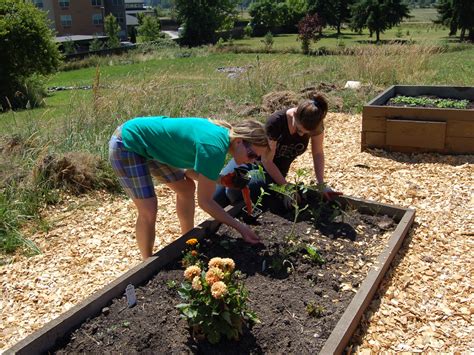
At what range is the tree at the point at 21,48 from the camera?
18203 millimetres

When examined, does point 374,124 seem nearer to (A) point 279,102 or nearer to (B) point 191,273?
(A) point 279,102

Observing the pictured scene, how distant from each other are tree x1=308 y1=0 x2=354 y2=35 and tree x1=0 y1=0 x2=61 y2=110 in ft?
118

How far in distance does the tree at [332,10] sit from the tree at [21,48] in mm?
36072

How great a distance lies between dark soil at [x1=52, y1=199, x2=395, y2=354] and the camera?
2.30m

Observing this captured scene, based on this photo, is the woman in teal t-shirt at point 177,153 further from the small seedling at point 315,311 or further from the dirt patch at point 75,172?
the dirt patch at point 75,172

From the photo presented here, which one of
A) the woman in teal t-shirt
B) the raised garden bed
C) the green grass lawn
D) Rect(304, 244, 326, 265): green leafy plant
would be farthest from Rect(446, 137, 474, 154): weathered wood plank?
the green grass lawn

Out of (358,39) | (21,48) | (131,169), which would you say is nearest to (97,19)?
(358,39)

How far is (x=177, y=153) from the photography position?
2857 mm

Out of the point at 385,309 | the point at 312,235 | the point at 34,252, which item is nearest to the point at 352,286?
the point at 385,309

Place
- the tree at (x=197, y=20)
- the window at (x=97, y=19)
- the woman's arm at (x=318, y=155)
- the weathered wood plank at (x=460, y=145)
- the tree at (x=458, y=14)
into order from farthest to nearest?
the window at (x=97, y=19) < the tree at (x=197, y=20) < the tree at (x=458, y=14) < the weathered wood plank at (x=460, y=145) < the woman's arm at (x=318, y=155)

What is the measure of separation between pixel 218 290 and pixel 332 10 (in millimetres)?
A: 52816

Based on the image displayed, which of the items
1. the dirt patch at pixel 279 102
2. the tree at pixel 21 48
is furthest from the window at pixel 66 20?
the dirt patch at pixel 279 102

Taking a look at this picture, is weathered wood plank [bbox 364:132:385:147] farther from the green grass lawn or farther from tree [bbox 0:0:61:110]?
the green grass lawn

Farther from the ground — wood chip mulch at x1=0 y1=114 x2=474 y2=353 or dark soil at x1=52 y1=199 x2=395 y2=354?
dark soil at x1=52 y1=199 x2=395 y2=354
